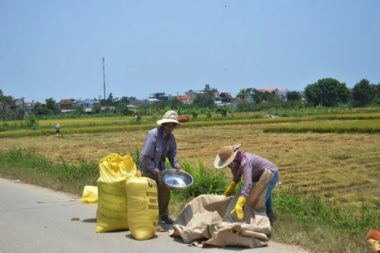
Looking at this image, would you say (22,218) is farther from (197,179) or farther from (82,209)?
(197,179)

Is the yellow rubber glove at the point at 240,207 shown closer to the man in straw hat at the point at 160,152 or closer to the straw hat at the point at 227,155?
the straw hat at the point at 227,155

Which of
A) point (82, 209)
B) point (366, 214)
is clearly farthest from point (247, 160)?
point (82, 209)

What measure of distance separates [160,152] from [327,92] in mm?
101052

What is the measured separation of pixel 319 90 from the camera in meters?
104

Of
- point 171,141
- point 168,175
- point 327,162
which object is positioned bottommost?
point 327,162

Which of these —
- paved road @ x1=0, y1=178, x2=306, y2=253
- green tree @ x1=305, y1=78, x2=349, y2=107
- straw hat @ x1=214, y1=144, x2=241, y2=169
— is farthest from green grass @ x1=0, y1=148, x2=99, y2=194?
green tree @ x1=305, y1=78, x2=349, y2=107

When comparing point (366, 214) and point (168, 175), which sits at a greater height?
point (168, 175)

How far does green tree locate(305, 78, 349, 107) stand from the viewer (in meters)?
103

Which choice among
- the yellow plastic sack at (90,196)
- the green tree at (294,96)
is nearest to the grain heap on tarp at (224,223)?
the yellow plastic sack at (90,196)

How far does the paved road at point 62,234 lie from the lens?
5809mm

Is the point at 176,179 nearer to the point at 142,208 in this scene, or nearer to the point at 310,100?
the point at 142,208

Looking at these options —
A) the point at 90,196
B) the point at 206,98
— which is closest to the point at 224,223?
the point at 90,196

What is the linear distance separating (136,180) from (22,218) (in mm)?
2400

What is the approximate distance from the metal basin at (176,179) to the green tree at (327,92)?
99095 mm
